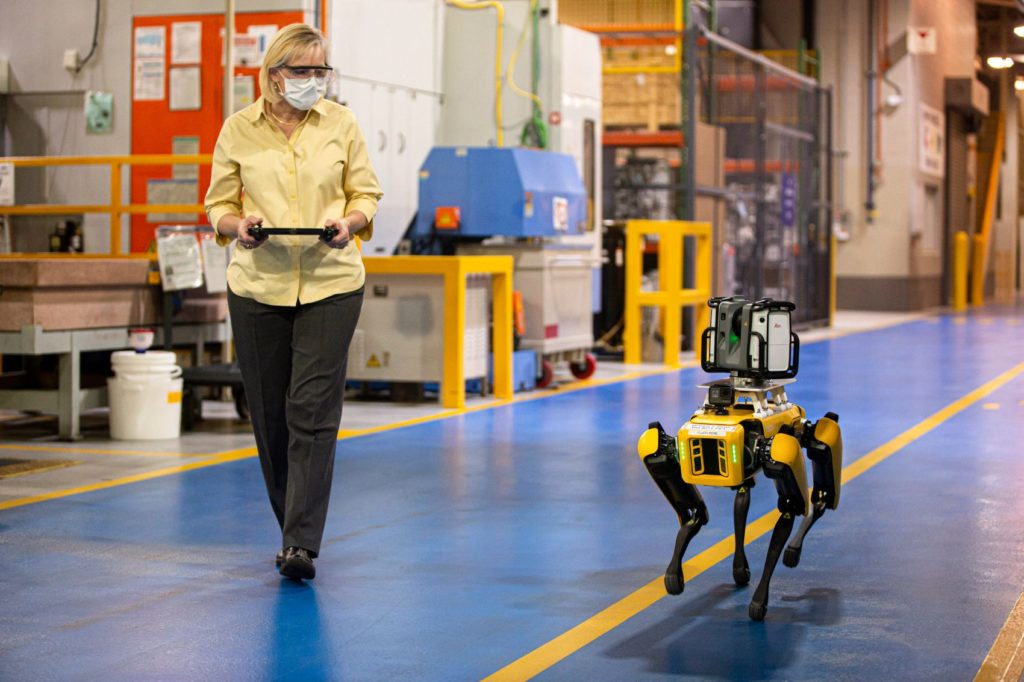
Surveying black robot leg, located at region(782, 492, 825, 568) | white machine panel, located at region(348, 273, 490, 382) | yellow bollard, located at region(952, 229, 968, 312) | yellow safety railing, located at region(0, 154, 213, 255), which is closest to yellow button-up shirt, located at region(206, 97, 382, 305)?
black robot leg, located at region(782, 492, 825, 568)

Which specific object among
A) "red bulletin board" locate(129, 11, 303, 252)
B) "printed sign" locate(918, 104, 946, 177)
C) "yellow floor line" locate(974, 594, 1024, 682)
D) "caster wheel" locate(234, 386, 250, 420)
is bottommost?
"yellow floor line" locate(974, 594, 1024, 682)

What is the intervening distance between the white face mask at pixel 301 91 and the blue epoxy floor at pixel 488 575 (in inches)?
63.0

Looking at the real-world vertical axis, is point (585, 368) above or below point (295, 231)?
below

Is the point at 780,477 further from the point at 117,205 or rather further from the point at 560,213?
the point at 560,213

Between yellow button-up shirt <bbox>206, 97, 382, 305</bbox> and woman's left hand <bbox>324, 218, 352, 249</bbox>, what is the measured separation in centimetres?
11

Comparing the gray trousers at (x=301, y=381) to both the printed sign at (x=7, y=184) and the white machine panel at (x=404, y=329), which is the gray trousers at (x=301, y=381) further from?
the printed sign at (x=7, y=184)

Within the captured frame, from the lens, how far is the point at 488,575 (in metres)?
5.19

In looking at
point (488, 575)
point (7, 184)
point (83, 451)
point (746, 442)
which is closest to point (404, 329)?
point (83, 451)

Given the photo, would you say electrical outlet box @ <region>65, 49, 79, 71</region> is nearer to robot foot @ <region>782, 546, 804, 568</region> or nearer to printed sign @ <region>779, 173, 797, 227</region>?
robot foot @ <region>782, 546, 804, 568</region>

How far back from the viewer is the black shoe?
4.96 m

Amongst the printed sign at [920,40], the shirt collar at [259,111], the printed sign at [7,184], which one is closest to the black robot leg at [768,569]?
the shirt collar at [259,111]

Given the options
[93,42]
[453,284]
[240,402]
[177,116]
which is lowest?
[240,402]

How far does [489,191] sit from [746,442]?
7.08 meters

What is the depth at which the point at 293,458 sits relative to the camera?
502cm
